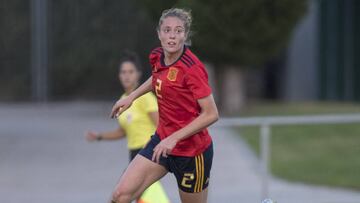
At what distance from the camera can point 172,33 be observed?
5.08 meters

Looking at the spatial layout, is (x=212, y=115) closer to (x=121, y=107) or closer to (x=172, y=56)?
(x=172, y=56)

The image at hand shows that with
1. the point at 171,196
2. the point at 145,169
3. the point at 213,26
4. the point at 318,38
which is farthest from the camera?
the point at 318,38

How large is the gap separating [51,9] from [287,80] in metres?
6.04

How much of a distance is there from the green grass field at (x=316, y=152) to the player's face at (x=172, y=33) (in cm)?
523

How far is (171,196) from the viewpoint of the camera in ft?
29.9

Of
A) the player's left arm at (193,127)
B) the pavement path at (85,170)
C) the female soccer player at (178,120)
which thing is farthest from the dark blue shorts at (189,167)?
the pavement path at (85,170)

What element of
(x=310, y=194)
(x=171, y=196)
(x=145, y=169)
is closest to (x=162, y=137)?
(x=145, y=169)

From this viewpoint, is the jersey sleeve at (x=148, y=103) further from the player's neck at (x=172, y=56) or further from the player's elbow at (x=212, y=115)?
the player's elbow at (x=212, y=115)

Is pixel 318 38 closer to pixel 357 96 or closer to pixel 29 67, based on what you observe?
pixel 357 96

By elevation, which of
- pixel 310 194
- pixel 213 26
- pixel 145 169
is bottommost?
pixel 310 194

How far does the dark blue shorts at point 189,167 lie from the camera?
527cm

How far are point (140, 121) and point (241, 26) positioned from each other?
729cm

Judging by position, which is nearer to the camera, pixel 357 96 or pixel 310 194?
pixel 310 194

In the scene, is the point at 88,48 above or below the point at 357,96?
above
